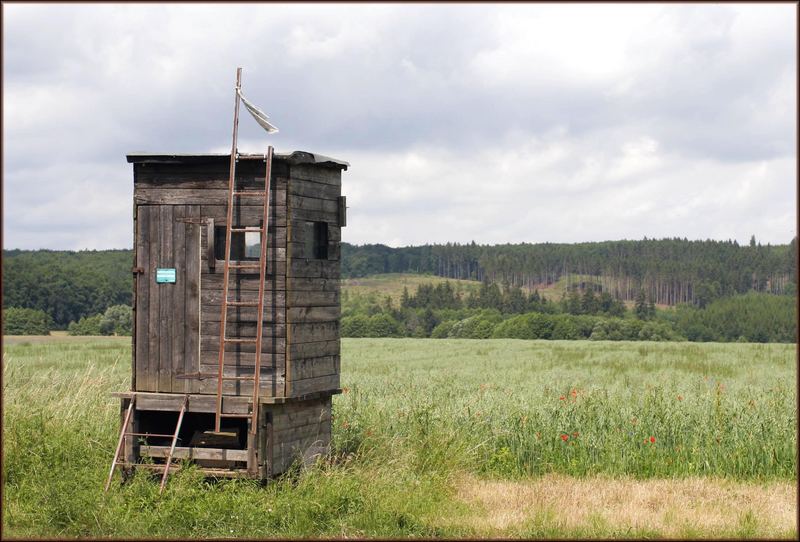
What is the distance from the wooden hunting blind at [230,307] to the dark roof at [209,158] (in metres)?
0.02

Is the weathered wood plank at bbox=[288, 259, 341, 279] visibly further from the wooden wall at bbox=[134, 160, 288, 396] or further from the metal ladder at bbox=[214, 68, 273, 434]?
the metal ladder at bbox=[214, 68, 273, 434]

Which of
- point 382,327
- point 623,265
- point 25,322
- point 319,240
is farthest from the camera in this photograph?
point 623,265

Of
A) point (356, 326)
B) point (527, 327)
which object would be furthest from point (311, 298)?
point (356, 326)

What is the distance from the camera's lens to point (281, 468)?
10969mm

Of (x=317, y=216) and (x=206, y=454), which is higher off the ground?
(x=317, y=216)

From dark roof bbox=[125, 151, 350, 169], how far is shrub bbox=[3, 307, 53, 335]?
7230 centimetres

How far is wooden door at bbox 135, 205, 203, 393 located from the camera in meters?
11.1

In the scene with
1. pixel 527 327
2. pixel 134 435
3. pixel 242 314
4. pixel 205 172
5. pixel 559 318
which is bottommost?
pixel 527 327

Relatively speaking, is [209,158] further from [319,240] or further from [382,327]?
[382,327]

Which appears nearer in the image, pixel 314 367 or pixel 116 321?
pixel 314 367

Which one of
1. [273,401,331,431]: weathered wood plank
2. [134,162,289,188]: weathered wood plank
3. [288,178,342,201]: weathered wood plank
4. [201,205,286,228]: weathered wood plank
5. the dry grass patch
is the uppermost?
[134,162,289,188]: weathered wood plank

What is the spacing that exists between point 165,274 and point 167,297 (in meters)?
0.28

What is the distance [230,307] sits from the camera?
11.0m

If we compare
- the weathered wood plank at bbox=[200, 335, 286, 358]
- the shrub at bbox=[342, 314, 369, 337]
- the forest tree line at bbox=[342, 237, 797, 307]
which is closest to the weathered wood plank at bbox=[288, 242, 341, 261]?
the weathered wood plank at bbox=[200, 335, 286, 358]
